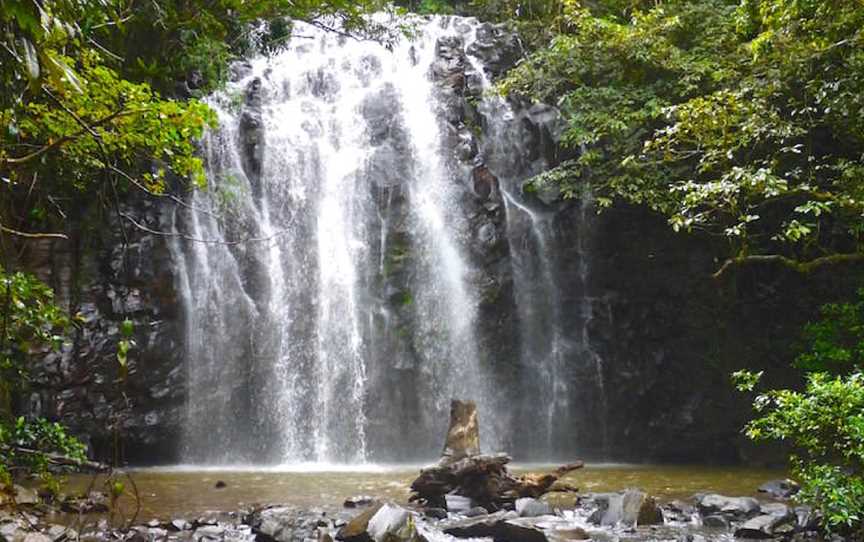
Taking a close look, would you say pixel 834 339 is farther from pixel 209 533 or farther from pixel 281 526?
pixel 209 533

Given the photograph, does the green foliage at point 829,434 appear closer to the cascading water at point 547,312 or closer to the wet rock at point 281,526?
the wet rock at point 281,526

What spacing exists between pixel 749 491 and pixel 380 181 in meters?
9.68

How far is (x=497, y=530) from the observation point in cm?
657

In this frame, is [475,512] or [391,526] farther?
[475,512]

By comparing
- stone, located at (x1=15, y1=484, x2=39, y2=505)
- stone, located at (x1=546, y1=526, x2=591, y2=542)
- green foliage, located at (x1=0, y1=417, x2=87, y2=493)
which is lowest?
stone, located at (x1=546, y1=526, x2=591, y2=542)

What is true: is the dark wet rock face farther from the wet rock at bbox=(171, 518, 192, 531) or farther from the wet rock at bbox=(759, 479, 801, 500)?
the wet rock at bbox=(171, 518, 192, 531)

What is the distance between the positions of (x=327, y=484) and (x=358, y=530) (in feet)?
14.1

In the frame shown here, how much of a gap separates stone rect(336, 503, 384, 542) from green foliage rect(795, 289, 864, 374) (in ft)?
28.6

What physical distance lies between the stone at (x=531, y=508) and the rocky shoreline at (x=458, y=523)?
0.4 inches

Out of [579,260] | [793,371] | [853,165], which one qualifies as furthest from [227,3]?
[793,371]

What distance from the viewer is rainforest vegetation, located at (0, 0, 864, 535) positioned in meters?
6.12

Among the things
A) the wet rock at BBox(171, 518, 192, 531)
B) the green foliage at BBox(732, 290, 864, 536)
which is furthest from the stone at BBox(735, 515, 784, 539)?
the wet rock at BBox(171, 518, 192, 531)

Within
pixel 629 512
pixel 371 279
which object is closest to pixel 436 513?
pixel 629 512

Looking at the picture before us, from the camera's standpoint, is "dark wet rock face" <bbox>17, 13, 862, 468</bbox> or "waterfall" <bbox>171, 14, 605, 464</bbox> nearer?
"dark wet rock face" <bbox>17, 13, 862, 468</bbox>
